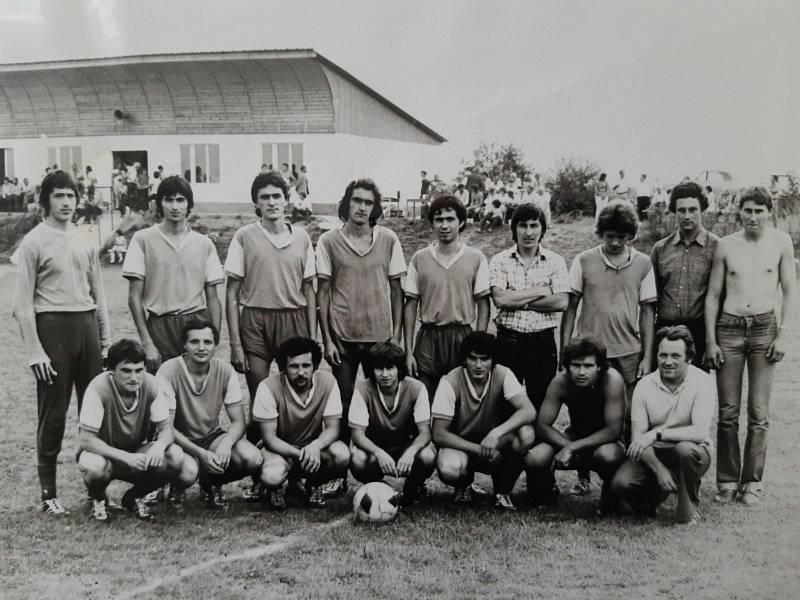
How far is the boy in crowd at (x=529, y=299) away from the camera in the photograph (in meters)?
3.12

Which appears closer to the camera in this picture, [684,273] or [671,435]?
[671,435]

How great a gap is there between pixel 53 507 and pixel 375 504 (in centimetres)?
132

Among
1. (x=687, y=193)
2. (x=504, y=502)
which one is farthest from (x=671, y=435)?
(x=687, y=193)

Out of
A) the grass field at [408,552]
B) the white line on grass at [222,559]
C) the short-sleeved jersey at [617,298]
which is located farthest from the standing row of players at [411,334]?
the white line on grass at [222,559]

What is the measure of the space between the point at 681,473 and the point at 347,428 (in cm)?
141

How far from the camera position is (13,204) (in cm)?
339

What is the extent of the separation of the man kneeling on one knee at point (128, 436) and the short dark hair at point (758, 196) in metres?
2.53

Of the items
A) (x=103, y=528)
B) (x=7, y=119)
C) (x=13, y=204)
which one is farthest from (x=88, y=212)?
(x=103, y=528)

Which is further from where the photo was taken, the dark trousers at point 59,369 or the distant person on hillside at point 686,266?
the distant person on hillside at point 686,266

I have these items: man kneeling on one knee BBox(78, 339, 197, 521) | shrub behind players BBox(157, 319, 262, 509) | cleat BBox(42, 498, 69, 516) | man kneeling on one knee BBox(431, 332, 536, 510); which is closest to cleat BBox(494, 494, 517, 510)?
man kneeling on one knee BBox(431, 332, 536, 510)

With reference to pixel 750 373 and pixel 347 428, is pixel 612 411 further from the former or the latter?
pixel 347 428

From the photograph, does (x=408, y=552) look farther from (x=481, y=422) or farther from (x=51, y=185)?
(x=51, y=185)

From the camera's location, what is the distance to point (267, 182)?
3160mm

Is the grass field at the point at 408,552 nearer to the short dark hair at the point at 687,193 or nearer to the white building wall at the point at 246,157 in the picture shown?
the white building wall at the point at 246,157
